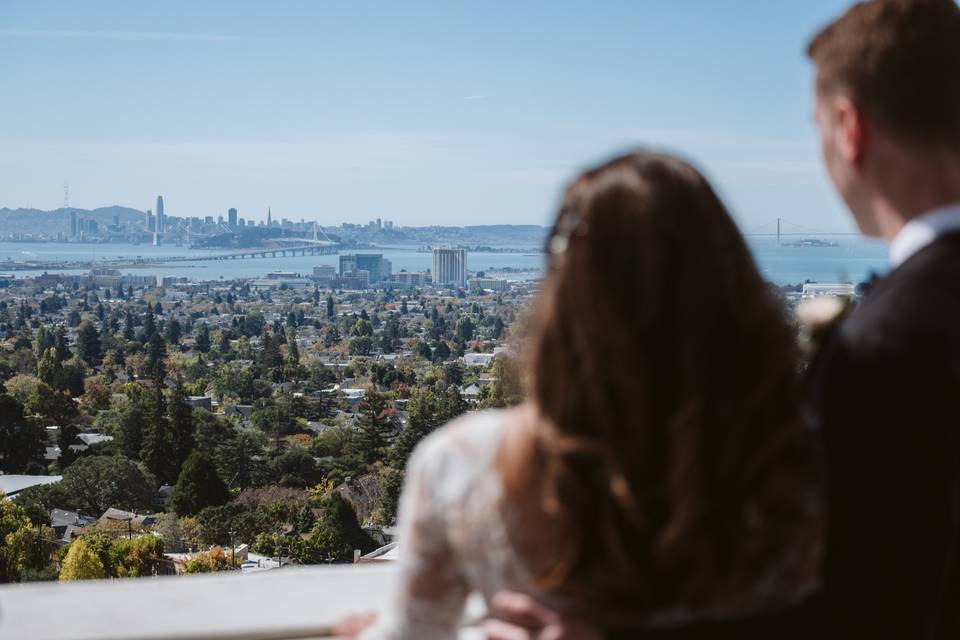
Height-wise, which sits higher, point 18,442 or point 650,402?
point 650,402

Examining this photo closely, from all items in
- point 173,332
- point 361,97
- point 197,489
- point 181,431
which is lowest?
point 197,489

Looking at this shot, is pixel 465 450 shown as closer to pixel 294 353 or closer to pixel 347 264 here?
pixel 294 353

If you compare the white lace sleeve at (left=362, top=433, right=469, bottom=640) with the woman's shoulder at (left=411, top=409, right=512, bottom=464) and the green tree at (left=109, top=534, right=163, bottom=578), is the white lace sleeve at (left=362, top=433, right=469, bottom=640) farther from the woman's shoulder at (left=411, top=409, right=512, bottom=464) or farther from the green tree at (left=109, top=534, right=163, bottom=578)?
the green tree at (left=109, top=534, right=163, bottom=578)

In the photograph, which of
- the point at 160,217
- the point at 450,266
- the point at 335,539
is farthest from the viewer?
the point at 160,217

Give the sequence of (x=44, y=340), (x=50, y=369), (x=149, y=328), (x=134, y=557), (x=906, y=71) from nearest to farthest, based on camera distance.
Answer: (x=906, y=71) → (x=134, y=557) → (x=50, y=369) → (x=44, y=340) → (x=149, y=328)

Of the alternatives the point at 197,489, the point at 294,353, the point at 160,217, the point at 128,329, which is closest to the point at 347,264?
the point at 160,217

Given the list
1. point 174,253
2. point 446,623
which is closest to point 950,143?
point 446,623

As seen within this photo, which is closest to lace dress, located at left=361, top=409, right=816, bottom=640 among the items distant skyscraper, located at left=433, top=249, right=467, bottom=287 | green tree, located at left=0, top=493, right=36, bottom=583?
green tree, located at left=0, top=493, right=36, bottom=583
